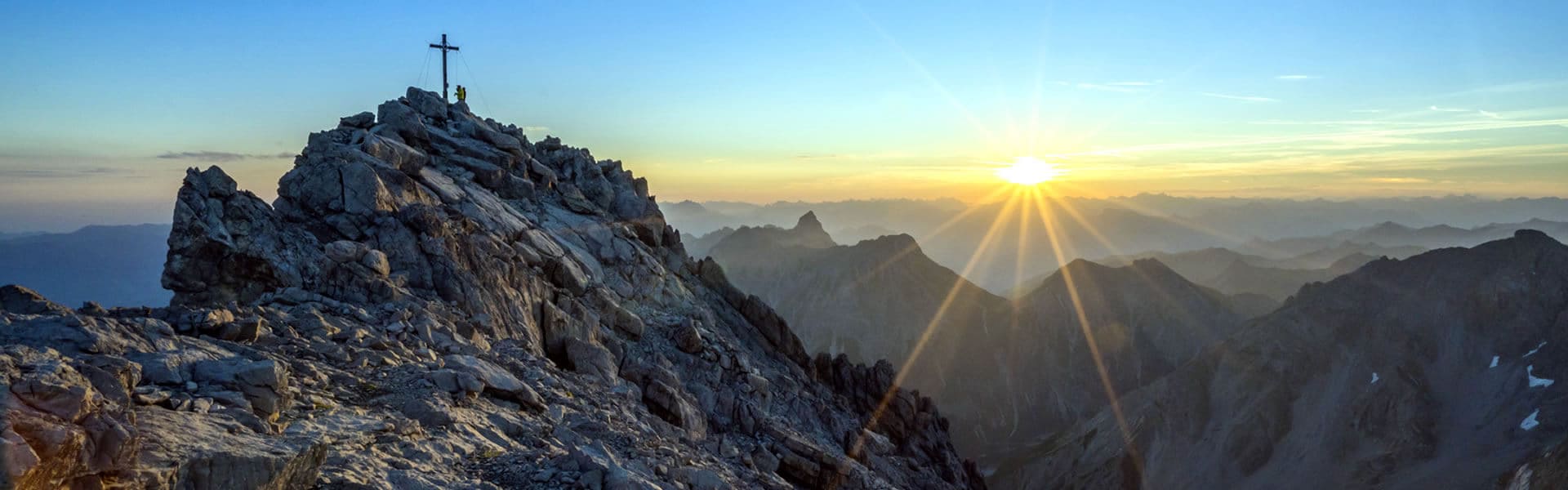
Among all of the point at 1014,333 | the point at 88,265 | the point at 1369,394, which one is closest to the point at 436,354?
the point at 1369,394

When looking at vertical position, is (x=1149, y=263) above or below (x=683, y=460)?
below

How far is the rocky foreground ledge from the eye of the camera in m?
11.6

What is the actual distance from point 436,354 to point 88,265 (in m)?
133

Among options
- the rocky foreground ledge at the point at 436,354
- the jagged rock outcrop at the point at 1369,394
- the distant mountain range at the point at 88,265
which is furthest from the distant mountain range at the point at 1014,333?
the distant mountain range at the point at 88,265

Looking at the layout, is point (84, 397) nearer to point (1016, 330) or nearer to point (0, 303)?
point (0, 303)

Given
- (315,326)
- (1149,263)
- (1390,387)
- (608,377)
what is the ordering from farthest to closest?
(1149,263)
(1390,387)
(608,377)
(315,326)

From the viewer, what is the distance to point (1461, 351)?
4222 inches

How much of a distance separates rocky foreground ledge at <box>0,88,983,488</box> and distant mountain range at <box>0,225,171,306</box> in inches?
2912

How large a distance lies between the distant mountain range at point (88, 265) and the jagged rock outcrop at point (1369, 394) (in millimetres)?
119294

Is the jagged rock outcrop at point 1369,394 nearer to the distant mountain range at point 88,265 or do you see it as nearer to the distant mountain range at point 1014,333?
the distant mountain range at point 1014,333

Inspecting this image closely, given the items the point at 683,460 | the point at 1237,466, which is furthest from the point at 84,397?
the point at 1237,466

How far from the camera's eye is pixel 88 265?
11869 centimetres

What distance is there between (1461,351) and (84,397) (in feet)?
449

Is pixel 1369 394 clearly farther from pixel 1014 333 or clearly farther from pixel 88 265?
pixel 88 265
